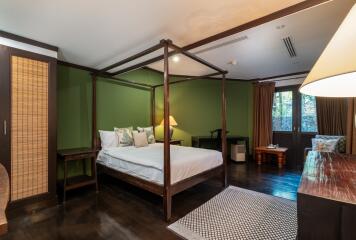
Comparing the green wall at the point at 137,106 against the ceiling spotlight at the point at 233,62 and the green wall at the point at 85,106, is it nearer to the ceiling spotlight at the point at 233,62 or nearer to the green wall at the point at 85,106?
the green wall at the point at 85,106

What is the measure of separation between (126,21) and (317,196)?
2403mm

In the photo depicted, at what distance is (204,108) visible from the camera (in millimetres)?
5793

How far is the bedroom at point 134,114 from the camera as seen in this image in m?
2.08

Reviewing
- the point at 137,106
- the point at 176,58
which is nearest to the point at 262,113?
the point at 176,58

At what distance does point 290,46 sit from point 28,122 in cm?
431

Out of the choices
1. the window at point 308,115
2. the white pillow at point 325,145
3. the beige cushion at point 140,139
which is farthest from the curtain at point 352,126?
the beige cushion at point 140,139

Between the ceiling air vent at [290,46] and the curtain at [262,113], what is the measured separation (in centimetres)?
185

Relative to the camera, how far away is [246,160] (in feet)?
18.1

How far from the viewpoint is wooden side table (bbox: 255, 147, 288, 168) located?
486cm

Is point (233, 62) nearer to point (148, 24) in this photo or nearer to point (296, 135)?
point (148, 24)

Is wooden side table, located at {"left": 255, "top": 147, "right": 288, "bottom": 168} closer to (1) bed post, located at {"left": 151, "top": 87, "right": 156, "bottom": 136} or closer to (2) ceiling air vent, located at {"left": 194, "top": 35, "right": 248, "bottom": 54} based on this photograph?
(1) bed post, located at {"left": 151, "top": 87, "right": 156, "bottom": 136}

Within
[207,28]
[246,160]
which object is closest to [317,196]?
[207,28]

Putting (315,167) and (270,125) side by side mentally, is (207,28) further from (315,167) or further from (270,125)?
(270,125)

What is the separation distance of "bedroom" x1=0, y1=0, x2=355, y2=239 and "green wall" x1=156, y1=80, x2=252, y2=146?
79 centimetres
